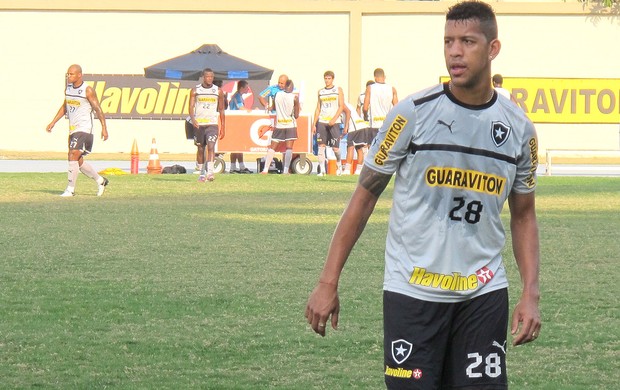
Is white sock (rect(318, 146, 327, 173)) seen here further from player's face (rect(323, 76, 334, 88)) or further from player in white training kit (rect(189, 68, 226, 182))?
player in white training kit (rect(189, 68, 226, 182))

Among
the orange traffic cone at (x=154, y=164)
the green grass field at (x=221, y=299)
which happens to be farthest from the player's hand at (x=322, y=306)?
the orange traffic cone at (x=154, y=164)

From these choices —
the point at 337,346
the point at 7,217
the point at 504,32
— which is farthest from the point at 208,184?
the point at 504,32

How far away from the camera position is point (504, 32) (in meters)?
43.0

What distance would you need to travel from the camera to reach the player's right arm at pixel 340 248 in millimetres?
4781

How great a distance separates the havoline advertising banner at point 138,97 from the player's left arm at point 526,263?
38.0m

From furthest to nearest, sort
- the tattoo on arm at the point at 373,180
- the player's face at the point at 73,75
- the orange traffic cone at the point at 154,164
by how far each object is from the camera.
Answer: the orange traffic cone at the point at 154,164 < the player's face at the point at 73,75 < the tattoo on arm at the point at 373,180

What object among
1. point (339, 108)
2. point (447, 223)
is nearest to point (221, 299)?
point (447, 223)

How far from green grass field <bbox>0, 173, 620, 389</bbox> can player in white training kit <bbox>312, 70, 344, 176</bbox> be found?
8847 mm

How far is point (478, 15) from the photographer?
4770 mm

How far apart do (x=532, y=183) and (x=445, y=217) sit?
0.46m

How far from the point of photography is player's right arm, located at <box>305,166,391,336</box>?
15.7 feet

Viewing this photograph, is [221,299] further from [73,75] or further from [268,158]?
[268,158]

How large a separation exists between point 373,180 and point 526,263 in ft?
2.26

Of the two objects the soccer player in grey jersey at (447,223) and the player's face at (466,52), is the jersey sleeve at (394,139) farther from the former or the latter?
the player's face at (466,52)
